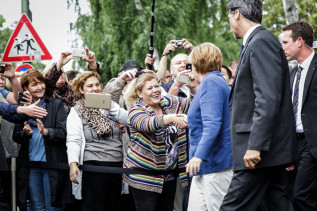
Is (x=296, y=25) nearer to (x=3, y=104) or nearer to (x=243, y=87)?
(x=243, y=87)

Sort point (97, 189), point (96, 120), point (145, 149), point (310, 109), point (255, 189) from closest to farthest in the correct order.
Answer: point (255, 189) → point (145, 149) → point (310, 109) → point (97, 189) → point (96, 120)

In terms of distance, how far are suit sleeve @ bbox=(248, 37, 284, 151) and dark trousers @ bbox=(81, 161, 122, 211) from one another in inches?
106

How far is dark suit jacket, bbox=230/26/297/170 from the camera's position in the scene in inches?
159

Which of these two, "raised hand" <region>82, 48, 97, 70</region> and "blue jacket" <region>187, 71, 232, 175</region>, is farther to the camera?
"raised hand" <region>82, 48, 97, 70</region>

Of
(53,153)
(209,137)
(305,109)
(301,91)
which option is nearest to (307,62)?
(301,91)

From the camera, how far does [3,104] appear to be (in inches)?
257

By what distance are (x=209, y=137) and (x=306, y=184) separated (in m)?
1.84

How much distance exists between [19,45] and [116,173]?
402 centimetres

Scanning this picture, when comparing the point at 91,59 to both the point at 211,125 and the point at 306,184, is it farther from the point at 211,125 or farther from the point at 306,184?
the point at 306,184

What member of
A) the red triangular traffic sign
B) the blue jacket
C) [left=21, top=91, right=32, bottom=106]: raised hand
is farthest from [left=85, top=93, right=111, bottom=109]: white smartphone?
the red triangular traffic sign

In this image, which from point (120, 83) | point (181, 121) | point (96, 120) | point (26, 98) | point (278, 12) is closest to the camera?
point (181, 121)

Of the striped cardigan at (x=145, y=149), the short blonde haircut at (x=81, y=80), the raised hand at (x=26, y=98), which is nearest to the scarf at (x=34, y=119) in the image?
the raised hand at (x=26, y=98)

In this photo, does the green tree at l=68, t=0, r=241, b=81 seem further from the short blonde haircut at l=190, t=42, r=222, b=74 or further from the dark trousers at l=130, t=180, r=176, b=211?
the short blonde haircut at l=190, t=42, r=222, b=74

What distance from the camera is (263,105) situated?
13.2 feet
